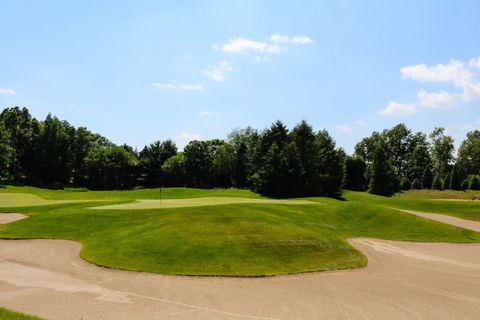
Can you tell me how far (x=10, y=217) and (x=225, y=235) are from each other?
24.4m

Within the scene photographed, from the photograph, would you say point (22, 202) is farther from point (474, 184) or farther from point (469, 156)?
point (469, 156)

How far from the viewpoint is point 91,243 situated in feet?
76.7

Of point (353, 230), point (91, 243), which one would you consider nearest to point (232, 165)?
point (353, 230)

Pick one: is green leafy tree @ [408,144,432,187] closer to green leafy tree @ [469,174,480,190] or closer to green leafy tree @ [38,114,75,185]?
green leafy tree @ [469,174,480,190]

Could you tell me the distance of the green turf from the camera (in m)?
18.7

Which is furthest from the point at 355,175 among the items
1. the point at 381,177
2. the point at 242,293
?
the point at 242,293

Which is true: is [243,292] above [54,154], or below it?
below

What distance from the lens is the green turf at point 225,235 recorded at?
734 inches

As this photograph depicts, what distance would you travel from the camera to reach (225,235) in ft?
69.8

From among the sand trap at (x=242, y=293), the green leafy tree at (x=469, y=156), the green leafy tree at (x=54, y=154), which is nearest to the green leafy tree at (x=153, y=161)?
the green leafy tree at (x=54, y=154)

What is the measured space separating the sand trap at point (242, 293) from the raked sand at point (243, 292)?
0.03m

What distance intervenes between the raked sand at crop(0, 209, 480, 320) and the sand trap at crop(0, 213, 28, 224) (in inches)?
591

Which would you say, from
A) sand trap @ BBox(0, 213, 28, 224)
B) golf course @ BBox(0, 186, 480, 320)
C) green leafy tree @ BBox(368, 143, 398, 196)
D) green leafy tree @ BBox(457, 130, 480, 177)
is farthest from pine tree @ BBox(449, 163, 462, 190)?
sand trap @ BBox(0, 213, 28, 224)

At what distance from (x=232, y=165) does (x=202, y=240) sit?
71.3 meters
